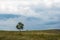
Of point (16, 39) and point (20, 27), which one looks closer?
point (16, 39)

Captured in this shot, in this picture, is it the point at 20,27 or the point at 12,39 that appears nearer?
the point at 12,39

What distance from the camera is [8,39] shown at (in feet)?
136

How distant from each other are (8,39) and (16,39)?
6.75 ft

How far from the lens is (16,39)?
41281mm

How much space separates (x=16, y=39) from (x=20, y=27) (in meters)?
69.4

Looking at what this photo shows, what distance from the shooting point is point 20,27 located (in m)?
111

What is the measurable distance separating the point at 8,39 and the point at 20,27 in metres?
69.1

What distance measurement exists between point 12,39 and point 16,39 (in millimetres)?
1015

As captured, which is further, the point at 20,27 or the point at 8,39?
the point at 20,27

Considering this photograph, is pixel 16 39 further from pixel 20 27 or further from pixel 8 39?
pixel 20 27

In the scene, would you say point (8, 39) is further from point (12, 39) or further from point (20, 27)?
point (20, 27)

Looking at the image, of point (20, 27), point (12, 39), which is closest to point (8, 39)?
point (12, 39)

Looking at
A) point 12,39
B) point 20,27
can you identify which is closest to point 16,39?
point 12,39

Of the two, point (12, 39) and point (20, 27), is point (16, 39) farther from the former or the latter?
point (20, 27)
